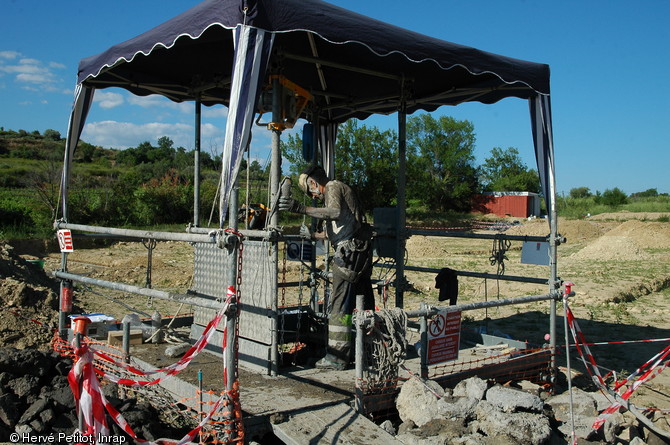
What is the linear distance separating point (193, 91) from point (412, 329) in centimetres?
468

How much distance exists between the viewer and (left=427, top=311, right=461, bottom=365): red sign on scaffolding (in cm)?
516

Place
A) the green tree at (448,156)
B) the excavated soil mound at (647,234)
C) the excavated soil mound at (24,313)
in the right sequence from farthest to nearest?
the green tree at (448,156) → the excavated soil mound at (647,234) → the excavated soil mound at (24,313)

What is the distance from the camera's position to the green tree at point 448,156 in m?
68.7

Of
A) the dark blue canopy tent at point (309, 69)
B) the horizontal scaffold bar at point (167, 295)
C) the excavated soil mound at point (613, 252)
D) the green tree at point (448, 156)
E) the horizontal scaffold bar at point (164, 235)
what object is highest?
the green tree at point (448, 156)

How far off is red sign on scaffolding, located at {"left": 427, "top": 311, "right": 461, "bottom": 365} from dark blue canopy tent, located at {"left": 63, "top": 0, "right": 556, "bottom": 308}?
1.96m

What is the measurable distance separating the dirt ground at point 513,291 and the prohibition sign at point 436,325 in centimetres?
279

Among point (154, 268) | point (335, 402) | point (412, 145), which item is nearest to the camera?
point (335, 402)

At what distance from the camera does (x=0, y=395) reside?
15.9 ft

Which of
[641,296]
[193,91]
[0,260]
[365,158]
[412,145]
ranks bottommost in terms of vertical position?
[641,296]

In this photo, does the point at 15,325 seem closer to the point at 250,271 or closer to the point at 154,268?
the point at 250,271

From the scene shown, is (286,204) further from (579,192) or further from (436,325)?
(579,192)

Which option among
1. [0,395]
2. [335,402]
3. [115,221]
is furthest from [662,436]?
[115,221]

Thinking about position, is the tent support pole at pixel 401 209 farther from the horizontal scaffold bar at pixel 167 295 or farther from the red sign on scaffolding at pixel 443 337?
the horizontal scaffold bar at pixel 167 295

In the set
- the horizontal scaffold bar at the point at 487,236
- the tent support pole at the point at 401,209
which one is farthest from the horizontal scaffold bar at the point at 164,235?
the horizontal scaffold bar at the point at 487,236
